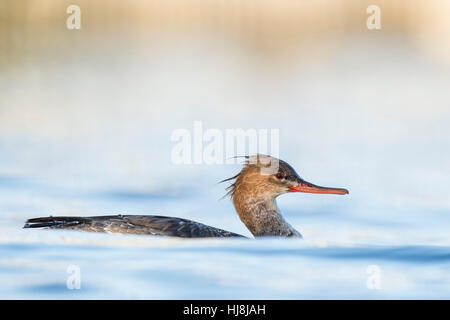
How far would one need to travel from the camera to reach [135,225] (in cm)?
734

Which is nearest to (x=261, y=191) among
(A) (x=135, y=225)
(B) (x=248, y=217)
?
(B) (x=248, y=217)

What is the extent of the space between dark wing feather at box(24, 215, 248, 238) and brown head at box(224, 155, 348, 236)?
43 cm

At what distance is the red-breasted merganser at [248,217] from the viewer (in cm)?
729

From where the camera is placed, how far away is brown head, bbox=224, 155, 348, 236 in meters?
7.75

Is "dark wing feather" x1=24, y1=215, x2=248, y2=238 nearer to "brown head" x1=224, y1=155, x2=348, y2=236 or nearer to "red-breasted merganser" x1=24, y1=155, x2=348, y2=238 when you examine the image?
"red-breasted merganser" x1=24, y1=155, x2=348, y2=238

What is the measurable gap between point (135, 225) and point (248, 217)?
3.63 feet

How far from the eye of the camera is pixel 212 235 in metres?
7.26

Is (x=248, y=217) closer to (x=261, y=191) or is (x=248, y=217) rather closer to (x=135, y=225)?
(x=261, y=191)

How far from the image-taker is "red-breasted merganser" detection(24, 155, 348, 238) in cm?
729

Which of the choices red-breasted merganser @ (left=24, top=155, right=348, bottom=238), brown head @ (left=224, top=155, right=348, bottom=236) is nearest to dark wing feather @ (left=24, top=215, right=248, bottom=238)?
red-breasted merganser @ (left=24, top=155, right=348, bottom=238)

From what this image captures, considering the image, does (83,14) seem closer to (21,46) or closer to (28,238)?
(21,46)

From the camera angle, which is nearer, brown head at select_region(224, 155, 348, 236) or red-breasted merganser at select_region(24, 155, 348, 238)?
red-breasted merganser at select_region(24, 155, 348, 238)

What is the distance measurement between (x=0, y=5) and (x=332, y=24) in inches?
157
